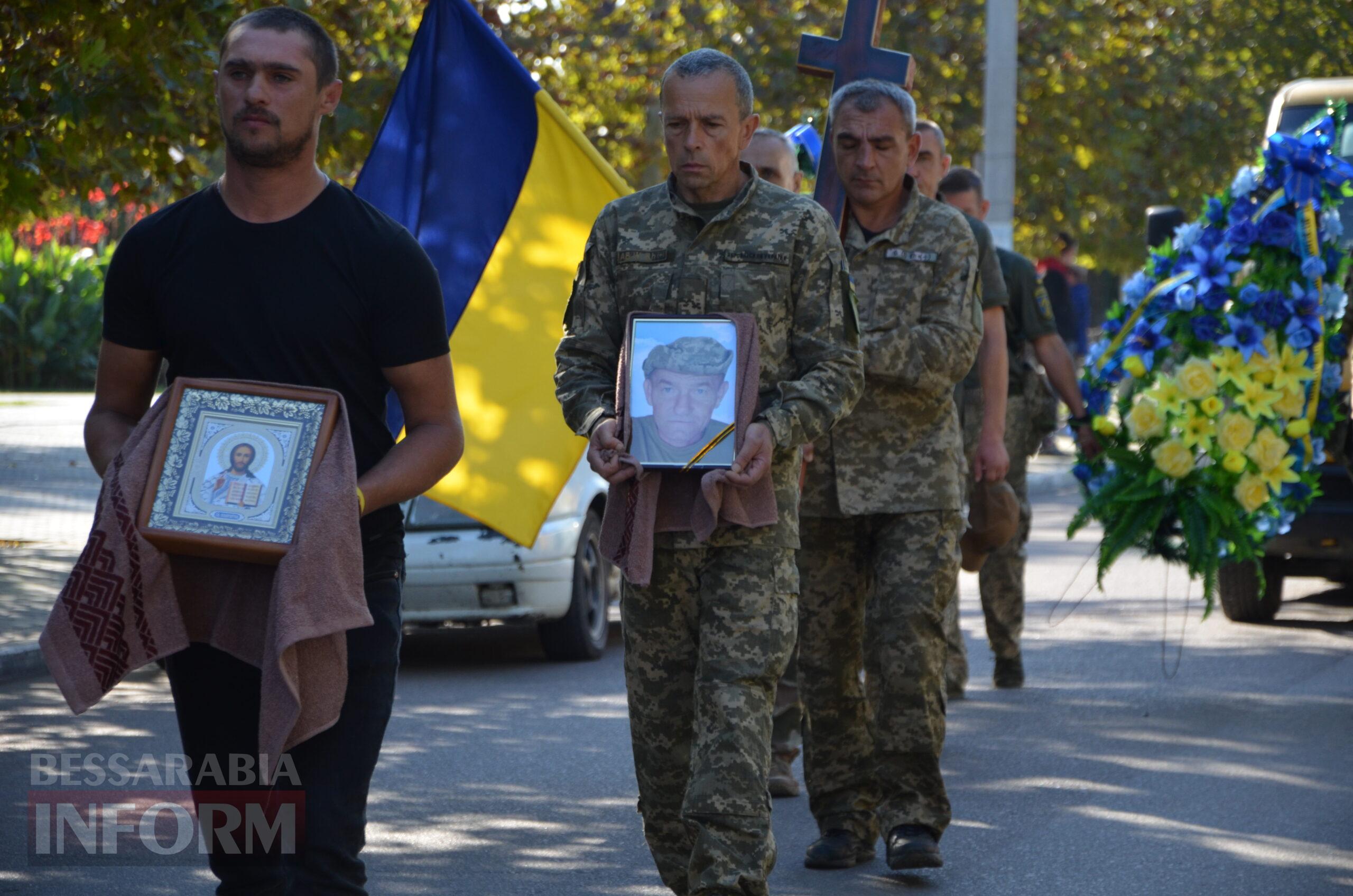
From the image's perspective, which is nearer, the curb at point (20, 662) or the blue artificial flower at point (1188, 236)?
the blue artificial flower at point (1188, 236)

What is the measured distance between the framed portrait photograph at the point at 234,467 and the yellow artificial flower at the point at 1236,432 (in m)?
4.71

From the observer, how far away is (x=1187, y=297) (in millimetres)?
7266

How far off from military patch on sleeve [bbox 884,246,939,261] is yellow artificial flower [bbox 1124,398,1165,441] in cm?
212

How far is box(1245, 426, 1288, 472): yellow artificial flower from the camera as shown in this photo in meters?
7.04

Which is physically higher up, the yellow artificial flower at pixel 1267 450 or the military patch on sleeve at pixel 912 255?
the military patch on sleeve at pixel 912 255

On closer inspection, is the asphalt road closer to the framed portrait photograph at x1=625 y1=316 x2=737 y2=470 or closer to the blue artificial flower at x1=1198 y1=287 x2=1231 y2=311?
the framed portrait photograph at x1=625 y1=316 x2=737 y2=470

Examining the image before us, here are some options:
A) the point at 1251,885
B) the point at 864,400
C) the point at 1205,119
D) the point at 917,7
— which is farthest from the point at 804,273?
the point at 1205,119

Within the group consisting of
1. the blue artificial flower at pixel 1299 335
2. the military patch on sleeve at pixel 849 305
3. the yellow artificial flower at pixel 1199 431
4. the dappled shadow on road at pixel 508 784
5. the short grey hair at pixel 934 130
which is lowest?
the dappled shadow on road at pixel 508 784

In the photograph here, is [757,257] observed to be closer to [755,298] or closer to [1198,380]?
[755,298]

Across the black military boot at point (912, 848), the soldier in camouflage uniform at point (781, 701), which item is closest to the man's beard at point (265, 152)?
the black military boot at point (912, 848)

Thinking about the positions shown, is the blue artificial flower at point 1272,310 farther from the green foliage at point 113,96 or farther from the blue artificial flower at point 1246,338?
the green foliage at point 113,96

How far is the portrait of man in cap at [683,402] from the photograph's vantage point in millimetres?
4137

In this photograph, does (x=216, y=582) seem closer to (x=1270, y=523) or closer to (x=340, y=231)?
(x=340, y=231)

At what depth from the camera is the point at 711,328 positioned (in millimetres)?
4160
